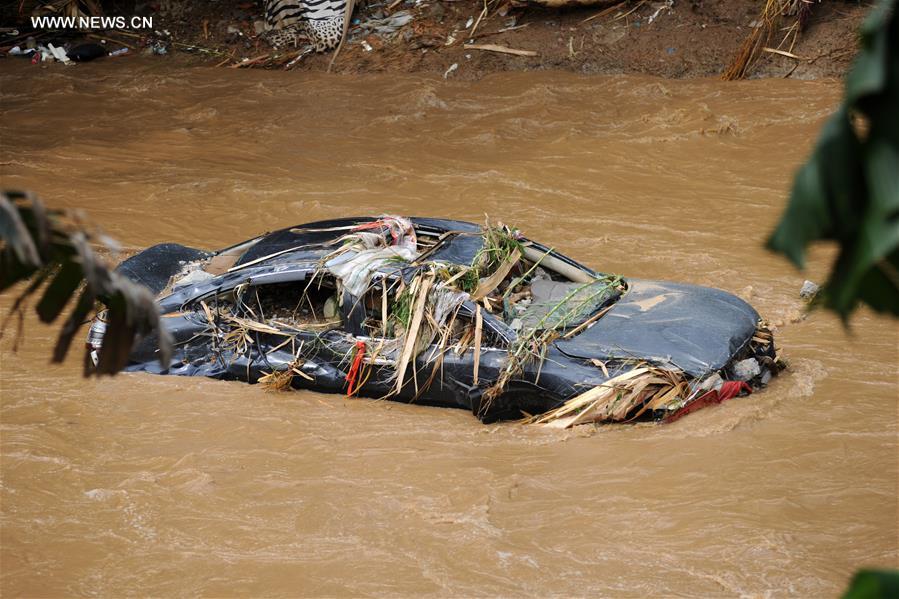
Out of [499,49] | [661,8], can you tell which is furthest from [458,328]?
[661,8]

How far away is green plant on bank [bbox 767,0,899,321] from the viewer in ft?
5.28

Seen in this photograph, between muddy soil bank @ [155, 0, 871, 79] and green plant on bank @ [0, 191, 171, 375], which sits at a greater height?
green plant on bank @ [0, 191, 171, 375]

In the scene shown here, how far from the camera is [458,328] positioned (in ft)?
23.3

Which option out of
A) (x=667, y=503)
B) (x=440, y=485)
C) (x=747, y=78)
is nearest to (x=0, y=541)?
(x=440, y=485)

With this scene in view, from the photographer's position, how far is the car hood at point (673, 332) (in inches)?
265

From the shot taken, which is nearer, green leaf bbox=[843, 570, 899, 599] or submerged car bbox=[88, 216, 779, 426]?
green leaf bbox=[843, 570, 899, 599]

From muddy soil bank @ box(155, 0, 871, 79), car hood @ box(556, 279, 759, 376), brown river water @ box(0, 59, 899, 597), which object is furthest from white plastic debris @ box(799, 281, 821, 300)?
muddy soil bank @ box(155, 0, 871, 79)

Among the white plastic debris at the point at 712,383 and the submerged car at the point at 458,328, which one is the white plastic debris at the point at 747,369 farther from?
the white plastic debris at the point at 712,383

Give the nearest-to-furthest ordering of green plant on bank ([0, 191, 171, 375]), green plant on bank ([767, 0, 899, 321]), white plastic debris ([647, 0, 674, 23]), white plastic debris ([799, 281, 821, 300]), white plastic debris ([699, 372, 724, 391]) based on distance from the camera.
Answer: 1. green plant on bank ([767, 0, 899, 321])
2. green plant on bank ([0, 191, 171, 375])
3. white plastic debris ([699, 372, 724, 391])
4. white plastic debris ([799, 281, 821, 300])
5. white plastic debris ([647, 0, 674, 23])

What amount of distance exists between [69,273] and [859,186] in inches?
86.5

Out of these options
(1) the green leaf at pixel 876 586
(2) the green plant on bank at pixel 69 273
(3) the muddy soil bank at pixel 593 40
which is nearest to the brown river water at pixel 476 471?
(2) the green plant on bank at pixel 69 273

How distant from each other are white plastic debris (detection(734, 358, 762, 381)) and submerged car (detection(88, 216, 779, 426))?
0.5 inches

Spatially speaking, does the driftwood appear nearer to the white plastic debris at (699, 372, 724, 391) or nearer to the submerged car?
the submerged car

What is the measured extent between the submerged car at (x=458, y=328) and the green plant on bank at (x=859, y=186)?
16.0 ft
